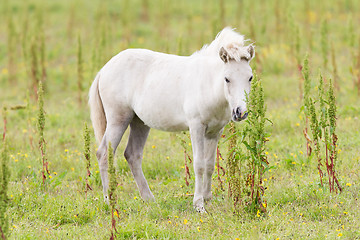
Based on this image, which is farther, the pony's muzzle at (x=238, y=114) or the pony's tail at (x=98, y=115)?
the pony's tail at (x=98, y=115)

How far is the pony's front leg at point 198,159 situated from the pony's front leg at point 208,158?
13cm

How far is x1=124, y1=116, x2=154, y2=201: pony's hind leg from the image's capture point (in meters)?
5.94

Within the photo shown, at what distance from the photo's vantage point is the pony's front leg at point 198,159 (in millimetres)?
5203

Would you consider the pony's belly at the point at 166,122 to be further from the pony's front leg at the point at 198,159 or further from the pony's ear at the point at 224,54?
the pony's ear at the point at 224,54

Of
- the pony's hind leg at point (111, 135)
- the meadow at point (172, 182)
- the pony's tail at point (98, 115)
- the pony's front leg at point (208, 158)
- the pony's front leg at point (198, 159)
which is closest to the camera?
the meadow at point (172, 182)

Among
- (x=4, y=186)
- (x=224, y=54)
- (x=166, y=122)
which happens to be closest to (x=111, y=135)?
(x=166, y=122)

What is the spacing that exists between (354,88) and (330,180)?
186 inches

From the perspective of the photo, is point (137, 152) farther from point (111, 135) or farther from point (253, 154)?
point (253, 154)

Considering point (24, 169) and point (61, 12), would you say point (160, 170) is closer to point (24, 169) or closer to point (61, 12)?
point (24, 169)

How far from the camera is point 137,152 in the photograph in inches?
241

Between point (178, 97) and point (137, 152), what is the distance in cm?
113

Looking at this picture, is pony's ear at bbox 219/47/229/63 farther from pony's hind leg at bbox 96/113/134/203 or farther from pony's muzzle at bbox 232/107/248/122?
pony's hind leg at bbox 96/113/134/203

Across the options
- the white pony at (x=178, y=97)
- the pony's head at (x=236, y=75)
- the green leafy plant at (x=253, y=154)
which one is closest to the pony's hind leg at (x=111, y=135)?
the white pony at (x=178, y=97)

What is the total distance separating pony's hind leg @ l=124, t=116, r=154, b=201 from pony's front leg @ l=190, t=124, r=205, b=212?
75 cm
